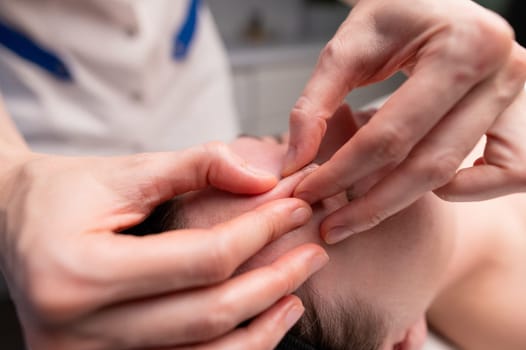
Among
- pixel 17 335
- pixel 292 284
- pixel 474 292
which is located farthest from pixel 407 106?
pixel 17 335

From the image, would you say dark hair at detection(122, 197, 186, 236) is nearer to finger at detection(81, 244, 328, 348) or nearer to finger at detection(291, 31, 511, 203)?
finger at detection(81, 244, 328, 348)

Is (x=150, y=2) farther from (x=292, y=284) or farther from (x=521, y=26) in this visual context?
(x=521, y=26)

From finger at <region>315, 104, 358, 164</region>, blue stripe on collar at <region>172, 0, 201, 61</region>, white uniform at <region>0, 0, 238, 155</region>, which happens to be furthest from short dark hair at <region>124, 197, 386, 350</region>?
blue stripe on collar at <region>172, 0, 201, 61</region>

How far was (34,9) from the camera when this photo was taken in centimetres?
106

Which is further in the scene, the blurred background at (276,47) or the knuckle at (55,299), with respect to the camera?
the blurred background at (276,47)

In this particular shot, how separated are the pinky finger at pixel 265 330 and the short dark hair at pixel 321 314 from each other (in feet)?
0.21

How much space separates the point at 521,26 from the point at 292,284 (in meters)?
2.18

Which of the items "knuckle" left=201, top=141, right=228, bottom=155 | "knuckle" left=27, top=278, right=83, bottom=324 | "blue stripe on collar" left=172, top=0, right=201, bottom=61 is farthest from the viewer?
"blue stripe on collar" left=172, top=0, right=201, bottom=61

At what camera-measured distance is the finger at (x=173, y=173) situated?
0.60 metres

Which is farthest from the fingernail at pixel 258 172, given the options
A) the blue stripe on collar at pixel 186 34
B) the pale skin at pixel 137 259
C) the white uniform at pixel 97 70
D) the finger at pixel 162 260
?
the blue stripe on collar at pixel 186 34

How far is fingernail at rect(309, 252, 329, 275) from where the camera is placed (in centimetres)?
62

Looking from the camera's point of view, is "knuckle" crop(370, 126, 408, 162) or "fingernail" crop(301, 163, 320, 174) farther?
"fingernail" crop(301, 163, 320, 174)

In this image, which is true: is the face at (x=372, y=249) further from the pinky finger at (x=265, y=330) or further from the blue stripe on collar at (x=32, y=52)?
the blue stripe on collar at (x=32, y=52)

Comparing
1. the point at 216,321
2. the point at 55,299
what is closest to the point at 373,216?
the point at 216,321
